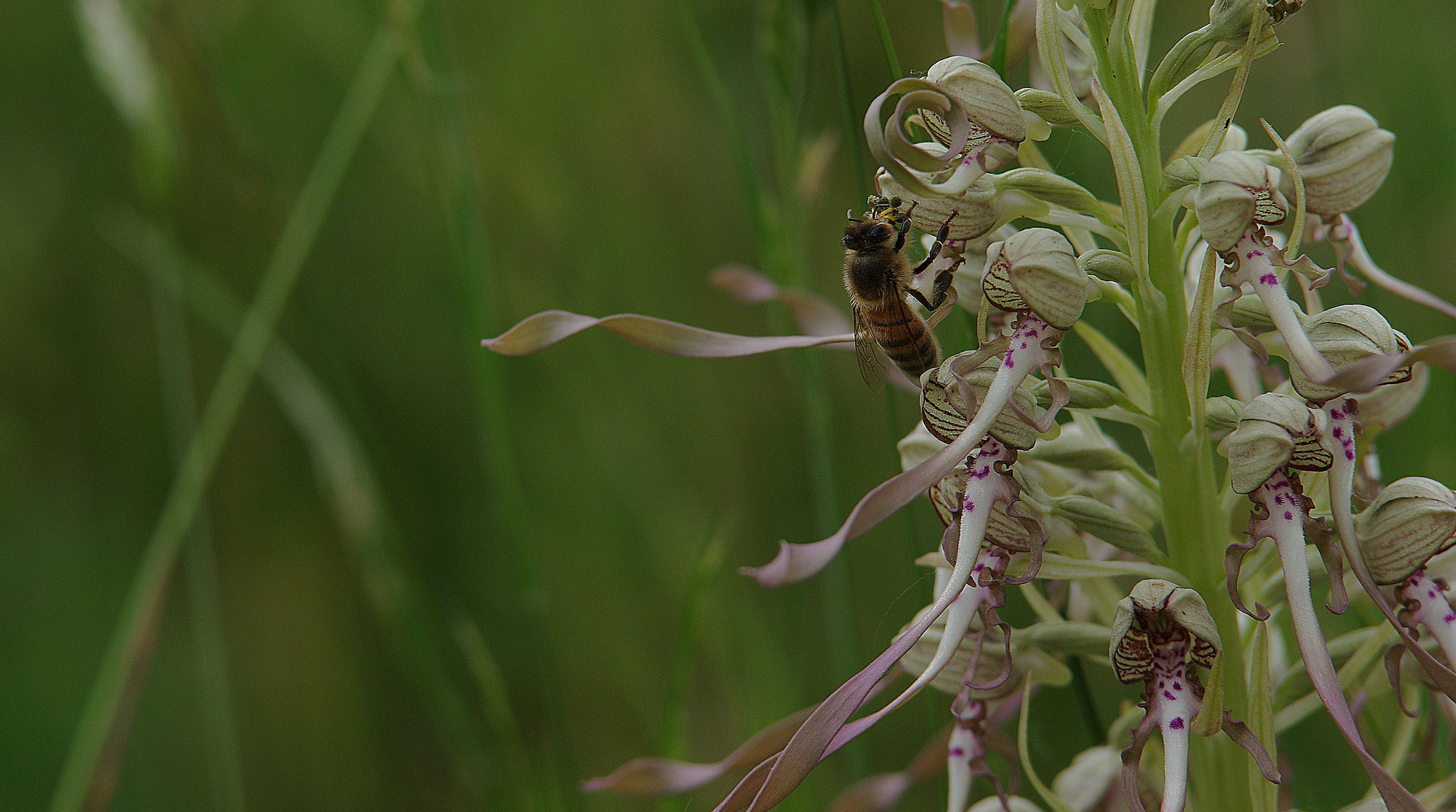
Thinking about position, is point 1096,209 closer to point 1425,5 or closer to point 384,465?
point 384,465

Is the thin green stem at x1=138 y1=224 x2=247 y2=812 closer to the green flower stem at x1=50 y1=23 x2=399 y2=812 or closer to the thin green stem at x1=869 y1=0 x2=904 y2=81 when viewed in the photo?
the green flower stem at x1=50 y1=23 x2=399 y2=812

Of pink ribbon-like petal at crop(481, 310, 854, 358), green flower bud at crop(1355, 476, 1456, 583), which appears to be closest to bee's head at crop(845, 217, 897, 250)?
pink ribbon-like petal at crop(481, 310, 854, 358)

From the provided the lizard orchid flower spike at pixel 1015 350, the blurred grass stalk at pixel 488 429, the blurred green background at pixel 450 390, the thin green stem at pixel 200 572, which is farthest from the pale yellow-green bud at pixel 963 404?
the thin green stem at pixel 200 572

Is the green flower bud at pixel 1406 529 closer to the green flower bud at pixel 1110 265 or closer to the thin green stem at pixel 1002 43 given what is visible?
the green flower bud at pixel 1110 265

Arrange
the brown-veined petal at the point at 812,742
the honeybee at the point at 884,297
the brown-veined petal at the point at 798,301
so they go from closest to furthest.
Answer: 1. the brown-veined petal at the point at 812,742
2. the honeybee at the point at 884,297
3. the brown-veined petal at the point at 798,301

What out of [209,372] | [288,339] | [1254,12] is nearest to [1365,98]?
[1254,12]

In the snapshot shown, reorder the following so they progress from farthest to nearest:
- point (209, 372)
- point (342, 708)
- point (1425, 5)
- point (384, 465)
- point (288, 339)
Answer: point (209, 372), point (288, 339), point (342, 708), point (1425, 5), point (384, 465)
